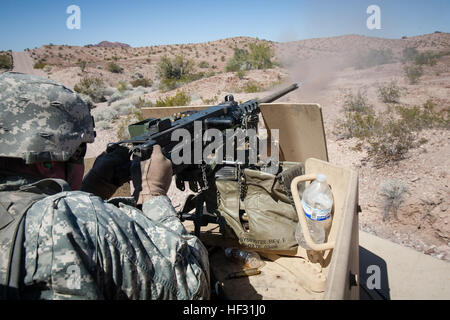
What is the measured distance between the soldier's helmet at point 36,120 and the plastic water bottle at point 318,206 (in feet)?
4.97

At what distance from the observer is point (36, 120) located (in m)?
1.51

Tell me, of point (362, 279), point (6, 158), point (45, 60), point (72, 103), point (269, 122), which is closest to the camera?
point (6, 158)

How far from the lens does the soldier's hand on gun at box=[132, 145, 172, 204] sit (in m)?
1.68

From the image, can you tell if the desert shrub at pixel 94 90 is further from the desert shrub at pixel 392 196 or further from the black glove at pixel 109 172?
the black glove at pixel 109 172

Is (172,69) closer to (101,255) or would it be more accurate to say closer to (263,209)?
(263,209)

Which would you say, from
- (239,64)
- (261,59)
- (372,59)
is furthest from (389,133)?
(239,64)

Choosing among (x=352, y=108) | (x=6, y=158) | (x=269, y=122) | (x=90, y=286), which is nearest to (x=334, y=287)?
(x=90, y=286)

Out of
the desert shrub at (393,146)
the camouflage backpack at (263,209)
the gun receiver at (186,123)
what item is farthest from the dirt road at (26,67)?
the camouflage backpack at (263,209)

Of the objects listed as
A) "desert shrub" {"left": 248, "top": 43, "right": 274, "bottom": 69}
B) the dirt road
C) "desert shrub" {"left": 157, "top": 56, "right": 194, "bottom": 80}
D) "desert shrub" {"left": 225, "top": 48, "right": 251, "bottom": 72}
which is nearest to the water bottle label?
"desert shrub" {"left": 157, "top": 56, "right": 194, "bottom": 80}

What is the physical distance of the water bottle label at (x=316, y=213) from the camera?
1.85 meters

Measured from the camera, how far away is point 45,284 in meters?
0.98

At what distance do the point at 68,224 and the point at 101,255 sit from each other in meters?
0.17

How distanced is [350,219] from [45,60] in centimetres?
5223
